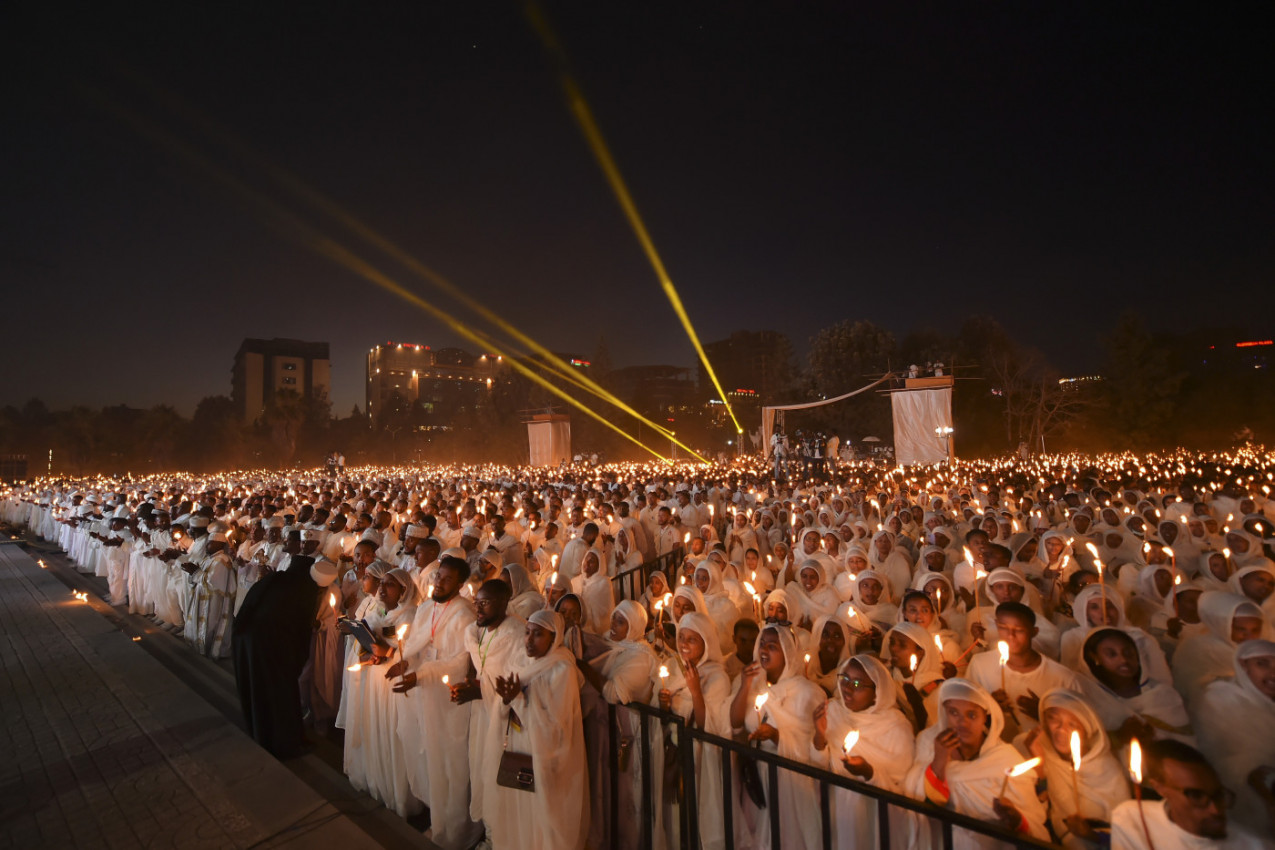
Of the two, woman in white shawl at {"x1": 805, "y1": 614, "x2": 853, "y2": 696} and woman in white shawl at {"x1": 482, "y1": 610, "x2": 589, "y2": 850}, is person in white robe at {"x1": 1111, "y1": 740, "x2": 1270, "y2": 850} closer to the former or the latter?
woman in white shawl at {"x1": 805, "y1": 614, "x2": 853, "y2": 696}

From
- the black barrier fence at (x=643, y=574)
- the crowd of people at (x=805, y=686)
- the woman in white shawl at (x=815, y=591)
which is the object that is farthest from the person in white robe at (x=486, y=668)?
the black barrier fence at (x=643, y=574)

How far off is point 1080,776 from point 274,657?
19.4 ft

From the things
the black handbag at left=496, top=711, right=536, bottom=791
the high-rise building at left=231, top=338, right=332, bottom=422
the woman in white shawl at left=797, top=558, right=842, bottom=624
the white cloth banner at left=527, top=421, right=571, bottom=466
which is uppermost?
the high-rise building at left=231, top=338, right=332, bottom=422

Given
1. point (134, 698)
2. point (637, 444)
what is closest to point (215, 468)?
point (637, 444)

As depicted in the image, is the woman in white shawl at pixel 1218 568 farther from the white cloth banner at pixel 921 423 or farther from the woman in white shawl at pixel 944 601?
the white cloth banner at pixel 921 423

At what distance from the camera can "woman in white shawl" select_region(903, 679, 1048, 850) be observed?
2639 millimetres

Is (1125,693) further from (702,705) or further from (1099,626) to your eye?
(702,705)

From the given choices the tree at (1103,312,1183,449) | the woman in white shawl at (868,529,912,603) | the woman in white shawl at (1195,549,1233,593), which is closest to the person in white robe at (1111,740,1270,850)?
the woman in white shawl at (868,529,912,603)

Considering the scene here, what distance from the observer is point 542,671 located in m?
3.52

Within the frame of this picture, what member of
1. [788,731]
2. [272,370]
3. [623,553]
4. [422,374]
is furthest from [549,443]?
[422,374]

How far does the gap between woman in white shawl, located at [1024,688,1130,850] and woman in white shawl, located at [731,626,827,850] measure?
3.55ft

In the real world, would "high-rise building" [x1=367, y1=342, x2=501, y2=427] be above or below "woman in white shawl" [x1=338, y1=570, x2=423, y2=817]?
above

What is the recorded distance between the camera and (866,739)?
314cm

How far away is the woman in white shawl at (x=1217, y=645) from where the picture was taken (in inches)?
151
